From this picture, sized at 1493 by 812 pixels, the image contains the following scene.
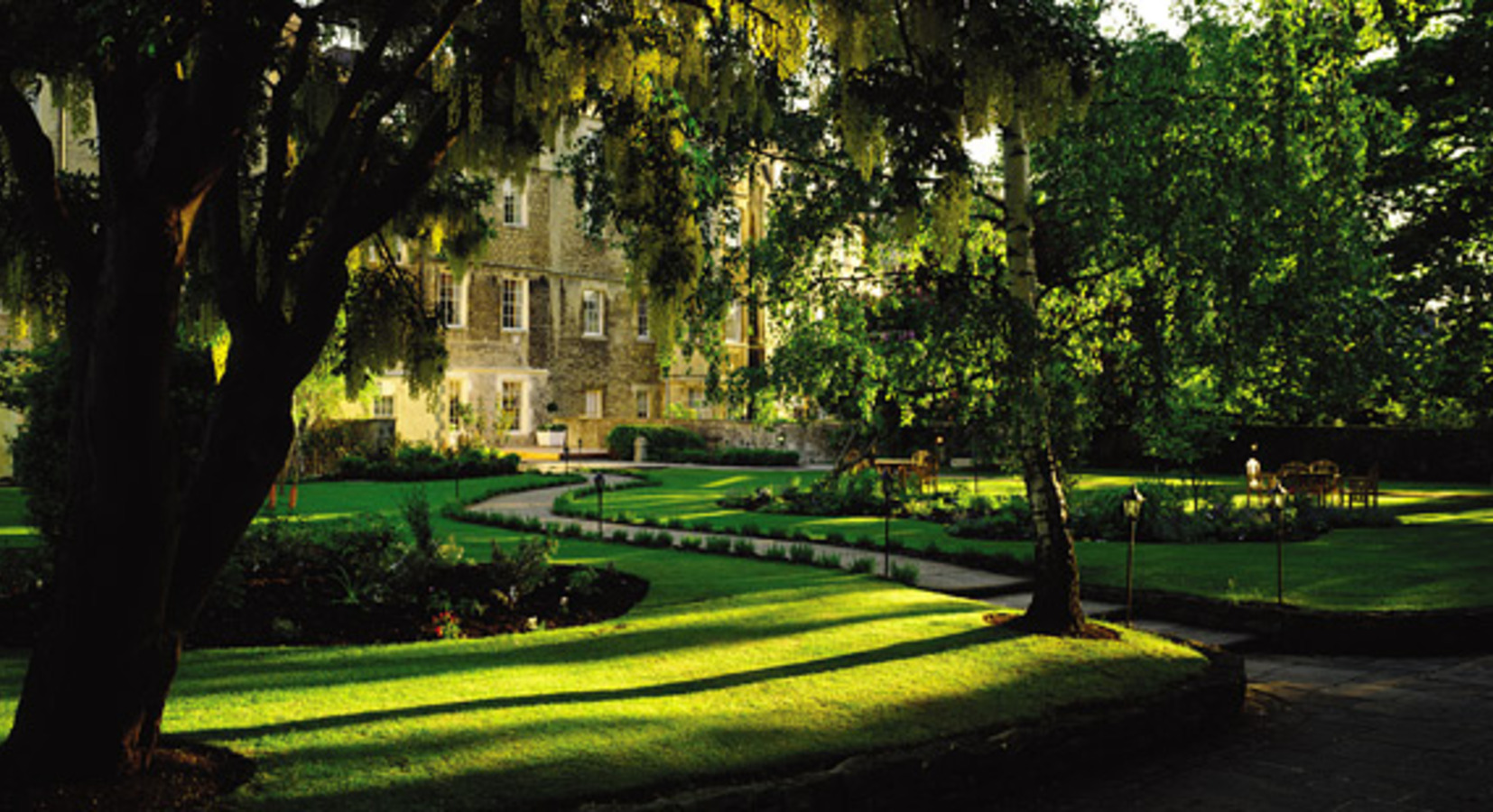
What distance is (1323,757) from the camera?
Result: 657cm

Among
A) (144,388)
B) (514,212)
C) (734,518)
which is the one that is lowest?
(734,518)

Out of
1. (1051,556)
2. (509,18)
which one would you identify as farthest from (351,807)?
(1051,556)

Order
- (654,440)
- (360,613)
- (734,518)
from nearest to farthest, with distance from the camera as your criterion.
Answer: (360,613) < (734,518) < (654,440)

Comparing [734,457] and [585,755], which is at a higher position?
[734,457]

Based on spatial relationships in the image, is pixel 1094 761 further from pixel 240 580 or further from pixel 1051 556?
pixel 240 580

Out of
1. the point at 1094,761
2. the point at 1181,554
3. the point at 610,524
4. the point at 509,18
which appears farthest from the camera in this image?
the point at 610,524

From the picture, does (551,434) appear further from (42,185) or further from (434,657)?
(42,185)

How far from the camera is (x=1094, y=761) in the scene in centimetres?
649

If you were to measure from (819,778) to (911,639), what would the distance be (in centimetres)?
347

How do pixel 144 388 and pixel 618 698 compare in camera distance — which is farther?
pixel 618 698

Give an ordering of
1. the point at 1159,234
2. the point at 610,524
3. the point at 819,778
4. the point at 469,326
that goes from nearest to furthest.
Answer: the point at 819,778
the point at 1159,234
the point at 610,524
the point at 469,326

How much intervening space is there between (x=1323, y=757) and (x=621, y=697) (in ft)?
15.4

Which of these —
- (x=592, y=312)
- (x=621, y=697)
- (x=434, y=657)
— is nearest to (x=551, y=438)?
(x=592, y=312)

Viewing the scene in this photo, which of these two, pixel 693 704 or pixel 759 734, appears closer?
pixel 759 734
